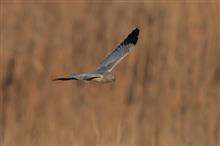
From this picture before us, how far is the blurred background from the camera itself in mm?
5062

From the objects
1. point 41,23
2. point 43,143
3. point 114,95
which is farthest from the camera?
point 41,23

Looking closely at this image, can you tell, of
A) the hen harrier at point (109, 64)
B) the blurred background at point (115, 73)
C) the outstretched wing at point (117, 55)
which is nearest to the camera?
the hen harrier at point (109, 64)

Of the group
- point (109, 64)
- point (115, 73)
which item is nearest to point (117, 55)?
point (109, 64)

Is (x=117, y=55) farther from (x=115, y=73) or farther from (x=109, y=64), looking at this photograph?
(x=115, y=73)

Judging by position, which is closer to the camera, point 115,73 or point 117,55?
point 117,55

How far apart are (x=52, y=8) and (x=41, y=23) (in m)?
0.31

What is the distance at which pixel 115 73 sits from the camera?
5402 millimetres

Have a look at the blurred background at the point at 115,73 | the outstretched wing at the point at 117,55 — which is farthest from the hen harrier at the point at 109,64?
the blurred background at the point at 115,73

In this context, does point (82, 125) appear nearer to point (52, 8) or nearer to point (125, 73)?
point (125, 73)

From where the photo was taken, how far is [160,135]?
5.07 m

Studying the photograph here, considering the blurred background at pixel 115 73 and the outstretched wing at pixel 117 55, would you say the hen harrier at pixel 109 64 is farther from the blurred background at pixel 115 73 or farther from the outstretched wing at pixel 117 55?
the blurred background at pixel 115 73

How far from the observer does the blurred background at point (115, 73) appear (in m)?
5.06

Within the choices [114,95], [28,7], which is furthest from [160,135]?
[28,7]

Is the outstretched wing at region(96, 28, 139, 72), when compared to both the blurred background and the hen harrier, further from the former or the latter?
the blurred background
